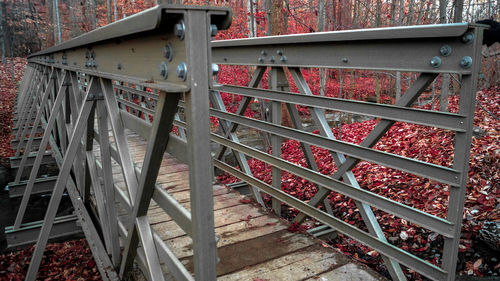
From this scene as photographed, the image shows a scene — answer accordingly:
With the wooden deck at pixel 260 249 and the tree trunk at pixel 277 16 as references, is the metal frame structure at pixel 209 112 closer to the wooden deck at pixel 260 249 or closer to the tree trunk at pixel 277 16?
the wooden deck at pixel 260 249

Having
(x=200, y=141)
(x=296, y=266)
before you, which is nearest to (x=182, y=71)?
(x=200, y=141)

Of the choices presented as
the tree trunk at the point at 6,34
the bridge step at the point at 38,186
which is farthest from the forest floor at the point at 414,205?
the tree trunk at the point at 6,34

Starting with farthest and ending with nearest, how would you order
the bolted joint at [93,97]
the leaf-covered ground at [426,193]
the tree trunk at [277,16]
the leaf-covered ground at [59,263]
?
the tree trunk at [277,16] → the leaf-covered ground at [59,263] → the leaf-covered ground at [426,193] → the bolted joint at [93,97]

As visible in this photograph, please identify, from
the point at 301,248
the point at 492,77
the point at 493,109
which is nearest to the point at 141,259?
the point at 301,248

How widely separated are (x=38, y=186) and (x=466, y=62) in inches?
270

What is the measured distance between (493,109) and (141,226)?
321 inches

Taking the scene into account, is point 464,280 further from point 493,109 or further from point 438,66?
point 493,109

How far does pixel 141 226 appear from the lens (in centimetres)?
190

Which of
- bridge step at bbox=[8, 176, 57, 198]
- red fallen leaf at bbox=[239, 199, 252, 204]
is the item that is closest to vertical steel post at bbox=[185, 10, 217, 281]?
red fallen leaf at bbox=[239, 199, 252, 204]

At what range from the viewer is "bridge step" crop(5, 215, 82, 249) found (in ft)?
15.5

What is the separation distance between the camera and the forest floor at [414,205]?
3.93 m

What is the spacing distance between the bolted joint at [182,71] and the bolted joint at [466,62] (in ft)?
3.68

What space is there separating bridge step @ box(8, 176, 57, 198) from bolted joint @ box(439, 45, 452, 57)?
A: 6.57m

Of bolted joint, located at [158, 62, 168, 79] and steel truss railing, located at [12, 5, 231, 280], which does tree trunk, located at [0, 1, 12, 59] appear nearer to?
steel truss railing, located at [12, 5, 231, 280]
